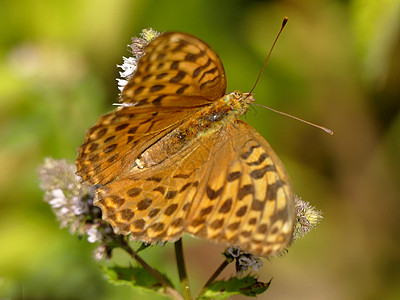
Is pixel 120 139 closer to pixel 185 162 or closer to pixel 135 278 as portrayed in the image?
pixel 185 162

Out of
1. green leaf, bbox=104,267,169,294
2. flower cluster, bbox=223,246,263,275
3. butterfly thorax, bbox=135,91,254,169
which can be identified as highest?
butterfly thorax, bbox=135,91,254,169

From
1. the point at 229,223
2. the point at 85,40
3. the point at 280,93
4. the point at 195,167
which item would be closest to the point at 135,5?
the point at 85,40

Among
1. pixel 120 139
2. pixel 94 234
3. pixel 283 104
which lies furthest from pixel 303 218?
pixel 283 104

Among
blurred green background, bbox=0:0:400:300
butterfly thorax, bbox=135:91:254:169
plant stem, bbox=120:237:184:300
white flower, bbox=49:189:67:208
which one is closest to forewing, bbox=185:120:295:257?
butterfly thorax, bbox=135:91:254:169

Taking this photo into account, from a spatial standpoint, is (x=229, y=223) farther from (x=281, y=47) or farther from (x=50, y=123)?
(x=281, y=47)

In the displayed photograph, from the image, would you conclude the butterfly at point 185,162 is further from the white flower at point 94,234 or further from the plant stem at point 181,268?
the white flower at point 94,234

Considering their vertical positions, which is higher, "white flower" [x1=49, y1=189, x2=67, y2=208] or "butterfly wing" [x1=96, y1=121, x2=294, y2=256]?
"butterfly wing" [x1=96, y1=121, x2=294, y2=256]

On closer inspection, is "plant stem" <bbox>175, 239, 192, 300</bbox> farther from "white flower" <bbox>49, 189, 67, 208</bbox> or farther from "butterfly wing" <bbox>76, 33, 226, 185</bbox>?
"white flower" <bbox>49, 189, 67, 208</bbox>
